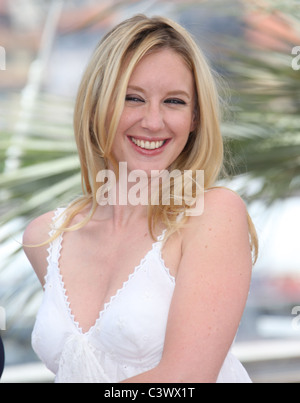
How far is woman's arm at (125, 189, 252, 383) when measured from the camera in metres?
1.15

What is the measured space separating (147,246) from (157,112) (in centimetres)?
29

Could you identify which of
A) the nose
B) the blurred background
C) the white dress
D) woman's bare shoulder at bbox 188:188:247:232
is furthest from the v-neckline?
the blurred background

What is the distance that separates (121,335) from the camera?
4.22 feet

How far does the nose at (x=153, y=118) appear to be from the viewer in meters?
1.36

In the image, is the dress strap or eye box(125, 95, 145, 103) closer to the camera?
eye box(125, 95, 145, 103)

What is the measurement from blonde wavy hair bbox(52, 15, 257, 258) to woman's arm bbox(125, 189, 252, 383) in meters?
0.09

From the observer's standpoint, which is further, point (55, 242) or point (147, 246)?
point (55, 242)
